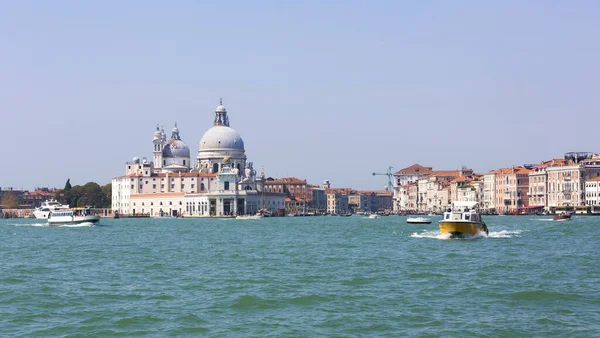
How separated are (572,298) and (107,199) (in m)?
112

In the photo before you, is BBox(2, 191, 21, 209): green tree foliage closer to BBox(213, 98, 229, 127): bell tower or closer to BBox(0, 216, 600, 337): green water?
BBox(213, 98, 229, 127): bell tower

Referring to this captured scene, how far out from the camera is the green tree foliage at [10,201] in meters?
128

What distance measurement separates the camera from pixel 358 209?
585 ft

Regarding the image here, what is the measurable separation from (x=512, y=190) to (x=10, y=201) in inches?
2477

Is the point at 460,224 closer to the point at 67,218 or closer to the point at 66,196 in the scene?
the point at 67,218

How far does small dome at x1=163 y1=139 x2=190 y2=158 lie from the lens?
12056 cm

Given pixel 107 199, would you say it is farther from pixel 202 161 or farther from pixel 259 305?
pixel 259 305

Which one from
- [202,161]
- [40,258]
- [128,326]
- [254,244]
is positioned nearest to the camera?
[128,326]

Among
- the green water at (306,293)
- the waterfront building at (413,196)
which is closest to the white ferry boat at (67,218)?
the green water at (306,293)

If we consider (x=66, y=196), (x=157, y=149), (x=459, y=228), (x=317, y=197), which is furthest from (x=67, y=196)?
(x=459, y=228)

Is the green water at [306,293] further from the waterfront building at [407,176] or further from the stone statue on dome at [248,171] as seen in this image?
the waterfront building at [407,176]

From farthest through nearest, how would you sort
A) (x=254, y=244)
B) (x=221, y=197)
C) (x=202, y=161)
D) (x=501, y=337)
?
(x=202, y=161), (x=221, y=197), (x=254, y=244), (x=501, y=337)

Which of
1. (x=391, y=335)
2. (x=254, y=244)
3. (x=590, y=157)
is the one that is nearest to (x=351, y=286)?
(x=391, y=335)

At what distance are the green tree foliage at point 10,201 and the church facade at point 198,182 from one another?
16592mm
